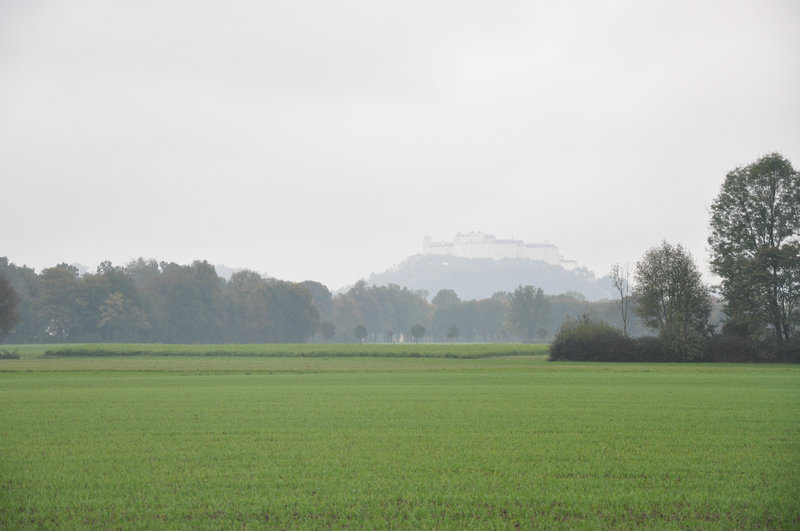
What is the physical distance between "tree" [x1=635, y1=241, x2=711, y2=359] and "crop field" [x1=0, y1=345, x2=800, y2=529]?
41955mm

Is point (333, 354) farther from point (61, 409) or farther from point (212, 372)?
point (61, 409)

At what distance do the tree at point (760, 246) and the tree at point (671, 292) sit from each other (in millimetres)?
2429

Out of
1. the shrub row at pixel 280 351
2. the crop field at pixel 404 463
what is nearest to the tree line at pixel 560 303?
the shrub row at pixel 280 351

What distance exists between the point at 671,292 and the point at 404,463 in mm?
61279

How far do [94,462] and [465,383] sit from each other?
2454 cm

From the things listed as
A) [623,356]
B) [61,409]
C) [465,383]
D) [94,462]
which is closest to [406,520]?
[94,462]

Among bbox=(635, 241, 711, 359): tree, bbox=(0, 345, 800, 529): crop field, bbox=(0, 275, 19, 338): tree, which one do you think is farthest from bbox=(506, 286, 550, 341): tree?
bbox=(0, 345, 800, 529): crop field

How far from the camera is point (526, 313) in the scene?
166125 millimetres

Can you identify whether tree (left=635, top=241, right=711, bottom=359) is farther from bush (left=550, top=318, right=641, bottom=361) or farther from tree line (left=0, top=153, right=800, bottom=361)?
bush (left=550, top=318, right=641, bottom=361)

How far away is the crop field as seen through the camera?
9727 mm

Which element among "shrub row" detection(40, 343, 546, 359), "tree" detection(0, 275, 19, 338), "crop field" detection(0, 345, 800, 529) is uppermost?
"tree" detection(0, 275, 19, 338)

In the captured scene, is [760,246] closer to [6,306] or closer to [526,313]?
[6,306]

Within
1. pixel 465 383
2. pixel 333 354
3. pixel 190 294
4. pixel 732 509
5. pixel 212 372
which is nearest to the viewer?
pixel 732 509

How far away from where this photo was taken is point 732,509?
32.3 ft
